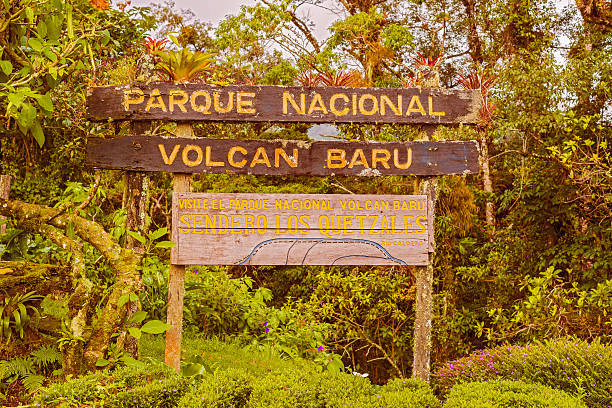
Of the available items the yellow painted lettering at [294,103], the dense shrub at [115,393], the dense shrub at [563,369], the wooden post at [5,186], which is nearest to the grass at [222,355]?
the dense shrub at [115,393]

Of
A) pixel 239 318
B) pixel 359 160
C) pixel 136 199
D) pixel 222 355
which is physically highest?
pixel 359 160

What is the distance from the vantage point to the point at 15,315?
4.31 m

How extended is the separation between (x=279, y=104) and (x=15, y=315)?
3.03 meters

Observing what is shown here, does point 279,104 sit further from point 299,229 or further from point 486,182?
point 486,182

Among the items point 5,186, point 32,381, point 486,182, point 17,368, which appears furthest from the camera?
point 486,182

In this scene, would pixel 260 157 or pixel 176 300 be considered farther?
pixel 260 157

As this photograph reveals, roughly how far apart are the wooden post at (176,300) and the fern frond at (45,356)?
37.8 inches

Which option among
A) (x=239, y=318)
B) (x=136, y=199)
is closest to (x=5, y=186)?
(x=239, y=318)

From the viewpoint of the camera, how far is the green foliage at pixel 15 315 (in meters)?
4.29

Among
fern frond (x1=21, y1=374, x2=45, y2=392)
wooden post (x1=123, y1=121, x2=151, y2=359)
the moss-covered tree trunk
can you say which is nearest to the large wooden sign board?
wooden post (x1=123, y1=121, x2=151, y2=359)

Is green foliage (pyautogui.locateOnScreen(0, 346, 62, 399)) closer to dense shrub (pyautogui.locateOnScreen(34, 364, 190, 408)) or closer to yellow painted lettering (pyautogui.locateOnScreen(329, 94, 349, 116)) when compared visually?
dense shrub (pyautogui.locateOnScreen(34, 364, 190, 408))

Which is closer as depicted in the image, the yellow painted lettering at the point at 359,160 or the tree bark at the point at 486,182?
the yellow painted lettering at the point at 359,160

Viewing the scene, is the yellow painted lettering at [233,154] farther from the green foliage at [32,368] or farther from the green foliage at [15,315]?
the green foliage at [32,368]

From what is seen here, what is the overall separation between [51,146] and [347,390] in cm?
429
